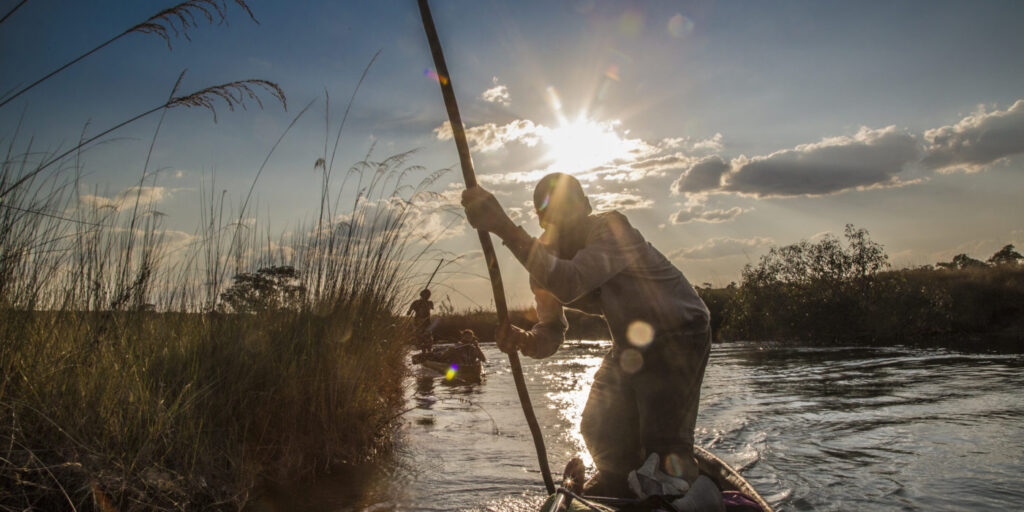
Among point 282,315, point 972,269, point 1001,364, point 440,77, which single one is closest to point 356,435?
point 282,315

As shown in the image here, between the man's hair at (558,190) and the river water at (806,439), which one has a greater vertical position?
the man's hair at (558,190)

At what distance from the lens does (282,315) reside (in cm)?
456

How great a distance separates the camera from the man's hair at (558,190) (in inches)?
106

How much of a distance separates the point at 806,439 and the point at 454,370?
25.4 ft

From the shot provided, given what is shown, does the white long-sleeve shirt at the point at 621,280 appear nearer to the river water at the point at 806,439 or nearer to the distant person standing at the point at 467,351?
the river water at the point at 806,439

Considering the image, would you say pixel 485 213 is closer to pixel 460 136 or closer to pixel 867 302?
pixel 460 136

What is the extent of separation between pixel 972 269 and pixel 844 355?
13.1m

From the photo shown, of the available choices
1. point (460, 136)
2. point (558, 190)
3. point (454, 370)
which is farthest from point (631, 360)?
point (454, 370)

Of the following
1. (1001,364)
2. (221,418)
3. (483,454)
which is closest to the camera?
(221,418)

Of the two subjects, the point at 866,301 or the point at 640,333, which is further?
the point at 866,301

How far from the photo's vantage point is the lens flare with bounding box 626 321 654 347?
2519 mm

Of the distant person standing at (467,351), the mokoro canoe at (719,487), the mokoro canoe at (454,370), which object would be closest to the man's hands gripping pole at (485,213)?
the mokoro canoe at (719,487)

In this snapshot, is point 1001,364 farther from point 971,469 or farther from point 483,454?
point 483,454

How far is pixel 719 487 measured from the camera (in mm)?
2686
